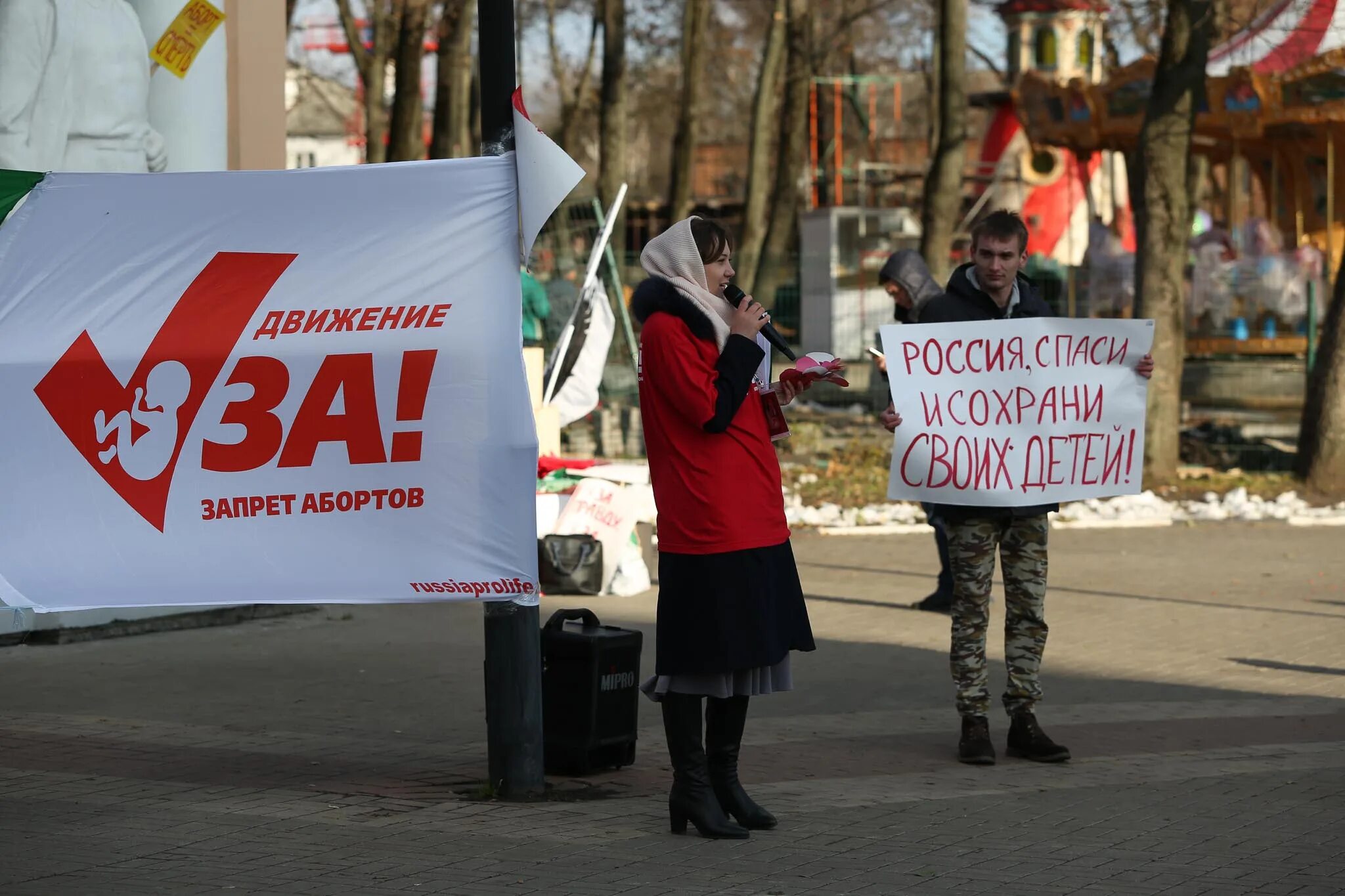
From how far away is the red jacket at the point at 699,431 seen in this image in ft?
19.1

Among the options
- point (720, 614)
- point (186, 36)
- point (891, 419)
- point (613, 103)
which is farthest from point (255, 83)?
point (613, 103)

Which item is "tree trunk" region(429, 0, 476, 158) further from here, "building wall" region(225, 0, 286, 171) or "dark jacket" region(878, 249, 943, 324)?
"dark jacket" region(878, 249, 943, 324)

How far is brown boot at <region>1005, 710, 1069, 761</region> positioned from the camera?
7.18 meters

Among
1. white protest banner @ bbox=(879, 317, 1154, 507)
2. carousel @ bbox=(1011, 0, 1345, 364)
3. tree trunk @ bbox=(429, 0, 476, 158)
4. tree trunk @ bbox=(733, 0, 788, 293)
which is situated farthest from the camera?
carousel @ bbox=(1011, 0, 1345, 364)

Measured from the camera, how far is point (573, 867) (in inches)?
219

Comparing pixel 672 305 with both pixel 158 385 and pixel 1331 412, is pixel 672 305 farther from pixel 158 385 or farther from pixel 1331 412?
pixel 1331 412

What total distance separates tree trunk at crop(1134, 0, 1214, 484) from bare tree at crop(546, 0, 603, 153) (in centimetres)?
2083

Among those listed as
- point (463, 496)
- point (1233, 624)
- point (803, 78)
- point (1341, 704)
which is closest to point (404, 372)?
point (463, 496)

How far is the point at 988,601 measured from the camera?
7137mm

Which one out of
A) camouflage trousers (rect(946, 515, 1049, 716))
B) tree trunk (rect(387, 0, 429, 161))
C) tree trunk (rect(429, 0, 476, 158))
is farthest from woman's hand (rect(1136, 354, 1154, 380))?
tree trunk (rect(429, 0, 476, 158))

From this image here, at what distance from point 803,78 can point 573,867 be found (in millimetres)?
21100

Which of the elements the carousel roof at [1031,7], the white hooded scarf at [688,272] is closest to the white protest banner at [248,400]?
the white hooded scarf at [688,272]

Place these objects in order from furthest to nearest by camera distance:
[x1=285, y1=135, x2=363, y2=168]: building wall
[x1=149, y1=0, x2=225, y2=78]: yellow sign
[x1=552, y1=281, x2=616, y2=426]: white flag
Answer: [x1=285, y1=135, x2=363, y2=168]: building wall, [x1=552, y1=281, x2=616, y2=426]: white flag, [x1=149, y1=0, x2=225, y2=78]: yellow sign

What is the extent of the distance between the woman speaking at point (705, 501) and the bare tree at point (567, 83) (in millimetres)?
32521
